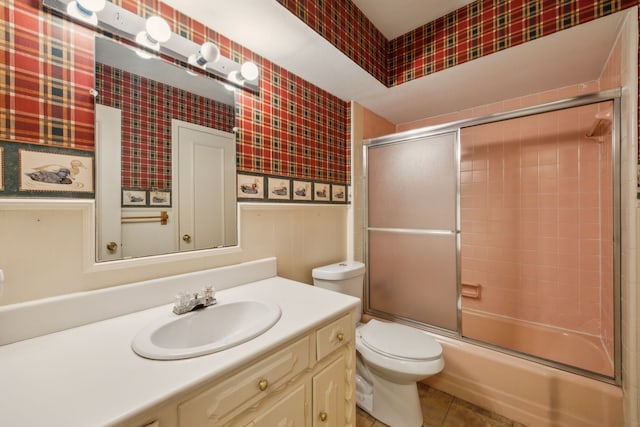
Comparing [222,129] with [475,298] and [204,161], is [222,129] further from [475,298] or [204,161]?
[475,298]

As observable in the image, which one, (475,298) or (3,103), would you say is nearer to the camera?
(3,103)

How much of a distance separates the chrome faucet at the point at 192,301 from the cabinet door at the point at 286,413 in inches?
18.7

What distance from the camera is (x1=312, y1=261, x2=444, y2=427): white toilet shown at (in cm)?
133

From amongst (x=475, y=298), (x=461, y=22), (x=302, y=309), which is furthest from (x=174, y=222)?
(x=475, y=298)

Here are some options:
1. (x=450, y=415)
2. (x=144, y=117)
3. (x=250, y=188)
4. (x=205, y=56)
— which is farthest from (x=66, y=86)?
(x=450, y=415)

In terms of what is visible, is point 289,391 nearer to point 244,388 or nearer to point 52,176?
point 244,388

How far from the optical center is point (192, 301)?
3.39ft

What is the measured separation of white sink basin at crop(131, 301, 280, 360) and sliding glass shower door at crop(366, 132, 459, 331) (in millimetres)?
1297

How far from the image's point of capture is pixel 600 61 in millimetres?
1569

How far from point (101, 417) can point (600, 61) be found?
2.75 m

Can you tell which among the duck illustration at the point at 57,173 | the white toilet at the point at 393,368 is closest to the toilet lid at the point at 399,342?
the white toilet at the point at 393,368

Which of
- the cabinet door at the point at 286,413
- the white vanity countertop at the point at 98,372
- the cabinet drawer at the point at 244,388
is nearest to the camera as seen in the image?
the white vanity countertop at the point at 98,372

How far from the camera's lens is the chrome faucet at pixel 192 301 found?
1005mm

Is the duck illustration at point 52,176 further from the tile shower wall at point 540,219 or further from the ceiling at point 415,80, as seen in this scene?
the tile shower wall at point 540,219
